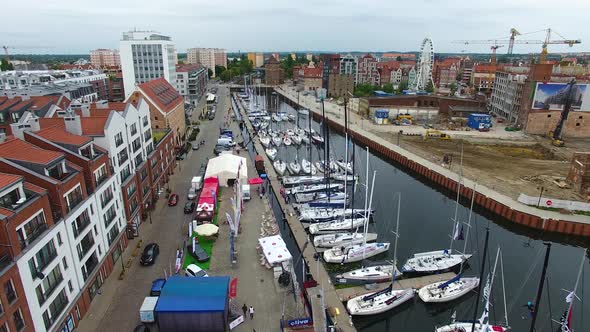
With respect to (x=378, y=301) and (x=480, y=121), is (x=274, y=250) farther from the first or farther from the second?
(x=480, y=121)

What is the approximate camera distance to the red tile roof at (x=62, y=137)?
Result: 2947 cm

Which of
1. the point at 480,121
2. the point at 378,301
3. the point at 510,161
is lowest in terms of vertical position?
the point at 378,301

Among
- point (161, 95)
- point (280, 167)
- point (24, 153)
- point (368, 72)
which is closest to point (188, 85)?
point (161, 95)

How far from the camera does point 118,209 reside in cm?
3534

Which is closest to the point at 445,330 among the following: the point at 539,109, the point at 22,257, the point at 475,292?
the point at 475,292

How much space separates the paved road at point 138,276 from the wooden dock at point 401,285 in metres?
16.1

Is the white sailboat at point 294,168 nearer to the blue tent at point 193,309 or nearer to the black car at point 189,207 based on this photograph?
the black car at point 189,207

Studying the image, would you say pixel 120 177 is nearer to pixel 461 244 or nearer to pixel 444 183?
pixel 461 244

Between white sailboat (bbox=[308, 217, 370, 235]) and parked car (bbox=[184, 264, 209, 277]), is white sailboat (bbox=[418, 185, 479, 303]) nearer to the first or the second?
white sailboat (bbox=[308, 217, 370, 235])

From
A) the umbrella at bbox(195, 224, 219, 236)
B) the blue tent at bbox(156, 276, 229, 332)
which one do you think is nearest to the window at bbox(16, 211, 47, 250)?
the blue tent at bbox(156, 276, 229, 332)

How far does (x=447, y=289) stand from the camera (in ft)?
108

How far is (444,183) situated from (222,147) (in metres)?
42.2

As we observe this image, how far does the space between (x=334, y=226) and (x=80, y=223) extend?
2655 centimetres

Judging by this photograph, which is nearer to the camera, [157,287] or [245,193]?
[157,287]
